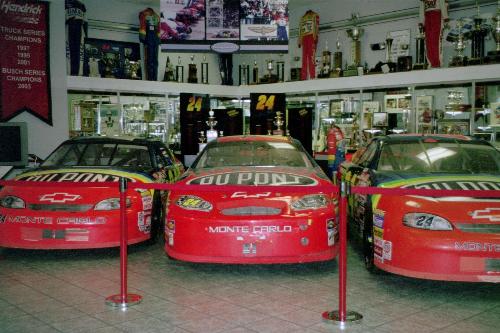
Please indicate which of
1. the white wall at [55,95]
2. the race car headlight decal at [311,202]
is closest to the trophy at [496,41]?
the race car headlight decal at [311,202]

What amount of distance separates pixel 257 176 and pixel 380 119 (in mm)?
8718

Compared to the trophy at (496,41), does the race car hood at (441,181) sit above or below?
below

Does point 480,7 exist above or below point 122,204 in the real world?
above

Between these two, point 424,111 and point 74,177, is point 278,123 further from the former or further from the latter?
point 74,177

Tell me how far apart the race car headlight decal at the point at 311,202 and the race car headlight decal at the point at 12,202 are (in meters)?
2.62

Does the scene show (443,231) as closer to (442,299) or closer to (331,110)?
(442,299)

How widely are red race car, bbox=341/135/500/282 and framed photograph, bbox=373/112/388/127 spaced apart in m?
7.77

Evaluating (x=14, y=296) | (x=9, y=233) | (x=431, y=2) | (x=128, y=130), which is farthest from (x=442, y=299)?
(x=128, y=130)

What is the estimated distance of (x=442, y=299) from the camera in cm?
418

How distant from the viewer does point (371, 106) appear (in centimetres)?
1336

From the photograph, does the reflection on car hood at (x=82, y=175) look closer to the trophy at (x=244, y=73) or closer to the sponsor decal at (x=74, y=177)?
the sponsor decal at (x=74, y=177)

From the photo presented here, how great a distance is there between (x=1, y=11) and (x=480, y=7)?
1051 centimetres

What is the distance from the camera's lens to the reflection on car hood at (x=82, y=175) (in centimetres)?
538

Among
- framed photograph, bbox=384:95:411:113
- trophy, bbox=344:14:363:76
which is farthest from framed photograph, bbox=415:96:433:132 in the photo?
trophy, bbox=344:14:363:76
